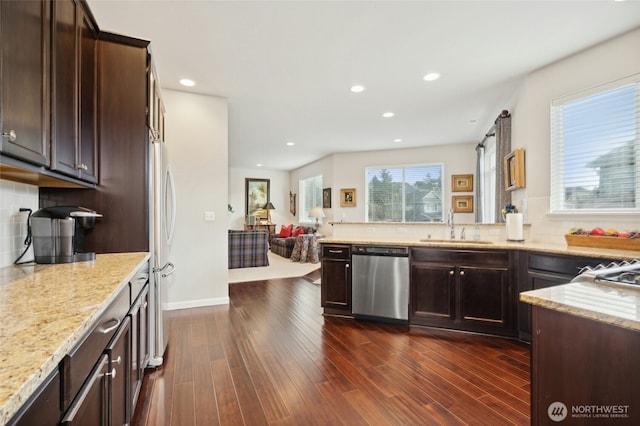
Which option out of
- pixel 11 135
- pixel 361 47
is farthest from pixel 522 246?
pixel 11 135

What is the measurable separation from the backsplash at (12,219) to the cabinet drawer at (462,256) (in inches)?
119

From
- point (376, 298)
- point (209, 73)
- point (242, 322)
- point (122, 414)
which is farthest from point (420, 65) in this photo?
point (122, 414)

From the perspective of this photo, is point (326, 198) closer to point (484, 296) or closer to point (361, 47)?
point (361, 47)

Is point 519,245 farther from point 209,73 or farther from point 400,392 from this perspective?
point 209,73

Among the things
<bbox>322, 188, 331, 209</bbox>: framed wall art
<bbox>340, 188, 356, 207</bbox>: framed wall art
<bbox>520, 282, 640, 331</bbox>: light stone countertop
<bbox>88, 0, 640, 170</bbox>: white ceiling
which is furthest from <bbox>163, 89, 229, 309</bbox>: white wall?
<bbox>322, 188, 331, 209</bbox>: framed wall art

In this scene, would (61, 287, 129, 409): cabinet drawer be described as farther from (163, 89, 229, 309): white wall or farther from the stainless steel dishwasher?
(163, 89, 229, 309): white wall

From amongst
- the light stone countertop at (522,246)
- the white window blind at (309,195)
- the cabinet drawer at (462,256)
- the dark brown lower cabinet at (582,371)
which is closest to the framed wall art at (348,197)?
the white window blind at (309,195)

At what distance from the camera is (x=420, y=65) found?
3.16 metres

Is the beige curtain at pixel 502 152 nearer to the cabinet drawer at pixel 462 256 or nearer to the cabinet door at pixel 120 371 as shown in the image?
the cabinet drawer at pixel 462 256

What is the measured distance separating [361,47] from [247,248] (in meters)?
4.58

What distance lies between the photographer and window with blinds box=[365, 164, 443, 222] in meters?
6.94

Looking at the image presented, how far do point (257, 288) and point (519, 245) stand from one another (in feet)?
11.5

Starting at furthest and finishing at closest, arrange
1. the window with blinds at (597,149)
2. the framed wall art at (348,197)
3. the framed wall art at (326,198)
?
the framed wall art at (326,198), the framed wall art at (348,197), the window with blinds at (597,149)

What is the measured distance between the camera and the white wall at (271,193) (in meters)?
10.1
